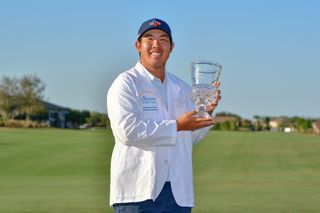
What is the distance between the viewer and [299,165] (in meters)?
35.2

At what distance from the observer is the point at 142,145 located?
13.3 ft

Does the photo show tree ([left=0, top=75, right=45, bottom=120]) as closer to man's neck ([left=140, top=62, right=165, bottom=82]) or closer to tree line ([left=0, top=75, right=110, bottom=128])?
Result: tree line ([left=0, top=75, right=110, bottom=128])

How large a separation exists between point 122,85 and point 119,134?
284mm

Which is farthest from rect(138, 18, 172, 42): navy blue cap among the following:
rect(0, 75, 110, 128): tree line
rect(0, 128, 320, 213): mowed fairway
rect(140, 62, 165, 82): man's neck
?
rect(0, 75, 110, 128): tree line

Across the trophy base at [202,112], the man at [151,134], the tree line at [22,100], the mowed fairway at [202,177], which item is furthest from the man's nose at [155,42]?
the tree line at [22,100]

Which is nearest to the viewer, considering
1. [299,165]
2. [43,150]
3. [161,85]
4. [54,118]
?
[161,85]

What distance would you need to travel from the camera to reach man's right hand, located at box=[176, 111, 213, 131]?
4.02m

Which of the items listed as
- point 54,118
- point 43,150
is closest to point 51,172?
point 43,150

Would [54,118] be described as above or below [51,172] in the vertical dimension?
above

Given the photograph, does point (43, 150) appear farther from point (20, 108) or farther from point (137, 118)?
point (20, 108)

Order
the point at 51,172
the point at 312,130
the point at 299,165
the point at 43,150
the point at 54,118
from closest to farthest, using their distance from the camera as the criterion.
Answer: the point at 51,172, the point at 299,165, the point at 43,150, the point at 312,130, the point at 54,118

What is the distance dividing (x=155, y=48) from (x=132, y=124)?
1.69 feet

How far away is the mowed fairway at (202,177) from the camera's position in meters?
12.7

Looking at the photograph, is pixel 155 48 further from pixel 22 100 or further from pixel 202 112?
pixel 22 100
